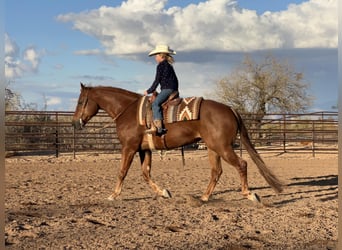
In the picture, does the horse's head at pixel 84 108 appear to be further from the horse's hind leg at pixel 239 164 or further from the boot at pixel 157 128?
the horse's hind leg at pixel 239 164

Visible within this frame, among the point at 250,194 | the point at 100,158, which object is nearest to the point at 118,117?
the point at 250,194

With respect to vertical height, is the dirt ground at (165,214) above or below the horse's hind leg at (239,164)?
below

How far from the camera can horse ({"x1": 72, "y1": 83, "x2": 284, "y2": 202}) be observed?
6.57 meters

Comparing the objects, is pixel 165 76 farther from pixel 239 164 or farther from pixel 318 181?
pixel 318 181

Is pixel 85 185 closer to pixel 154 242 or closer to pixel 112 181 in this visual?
pixel 112 181

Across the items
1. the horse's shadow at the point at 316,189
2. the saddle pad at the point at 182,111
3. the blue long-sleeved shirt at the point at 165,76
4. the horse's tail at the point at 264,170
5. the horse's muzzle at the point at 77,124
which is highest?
the blue long-sleeved shirt at the point at 165,76

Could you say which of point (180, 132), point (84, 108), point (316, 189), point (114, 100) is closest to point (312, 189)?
point (316, 189)

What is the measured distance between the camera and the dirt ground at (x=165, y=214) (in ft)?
14.9

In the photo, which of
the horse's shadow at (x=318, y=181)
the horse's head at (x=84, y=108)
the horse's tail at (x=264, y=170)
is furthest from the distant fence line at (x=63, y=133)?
the horse's tail at (x=264, y=170)

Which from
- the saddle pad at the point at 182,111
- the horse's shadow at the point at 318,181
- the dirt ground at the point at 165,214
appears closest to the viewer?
the dirt ground at the point at 165,214

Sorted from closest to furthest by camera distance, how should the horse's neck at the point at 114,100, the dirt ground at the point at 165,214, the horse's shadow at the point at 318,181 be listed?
the dirt ground at the point at 165,214
the horse's neck at the point at 114,100
the horse's shadow at the point at 318,181

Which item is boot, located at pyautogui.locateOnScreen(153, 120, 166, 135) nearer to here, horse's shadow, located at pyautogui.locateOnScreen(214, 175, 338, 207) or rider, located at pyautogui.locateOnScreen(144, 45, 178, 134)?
rider, located at pyautogui.locateOnScreen(144, 45, 178, 134)

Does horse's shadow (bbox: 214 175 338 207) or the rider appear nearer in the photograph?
the rider

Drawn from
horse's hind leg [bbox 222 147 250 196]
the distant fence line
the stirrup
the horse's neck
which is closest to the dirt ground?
horse's hind leg [bbox 222 147 250 196]
